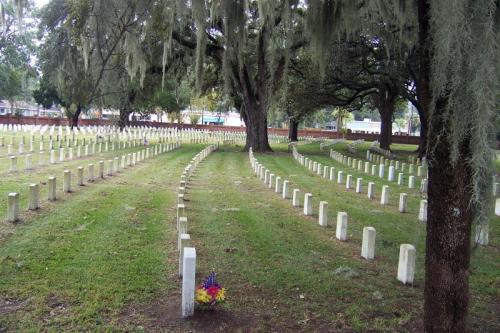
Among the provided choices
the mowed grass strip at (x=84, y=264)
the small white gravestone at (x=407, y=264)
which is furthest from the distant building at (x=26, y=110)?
the small white gravestone at (x=407, y=264)

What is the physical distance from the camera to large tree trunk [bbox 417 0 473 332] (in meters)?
3.79

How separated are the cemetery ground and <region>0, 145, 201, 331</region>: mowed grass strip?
15mm

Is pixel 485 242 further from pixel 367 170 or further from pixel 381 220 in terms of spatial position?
pixel 367 170

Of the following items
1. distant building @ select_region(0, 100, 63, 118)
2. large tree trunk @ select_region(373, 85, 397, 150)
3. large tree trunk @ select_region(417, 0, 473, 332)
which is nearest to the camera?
large tree trunk @ select_region(417, 0, 473, 332)

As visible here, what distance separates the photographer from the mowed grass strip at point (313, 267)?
477 centimetres

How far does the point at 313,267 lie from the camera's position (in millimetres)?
6203

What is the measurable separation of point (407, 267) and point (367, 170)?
42.0 feet

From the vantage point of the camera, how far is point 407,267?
5680mm

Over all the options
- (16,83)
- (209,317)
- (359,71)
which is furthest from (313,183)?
(16,83)

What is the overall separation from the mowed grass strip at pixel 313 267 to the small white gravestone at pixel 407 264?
0.12m

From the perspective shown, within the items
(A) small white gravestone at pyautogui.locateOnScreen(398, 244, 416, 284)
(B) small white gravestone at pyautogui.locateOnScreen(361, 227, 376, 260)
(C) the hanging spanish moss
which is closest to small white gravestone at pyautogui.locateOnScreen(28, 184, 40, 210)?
(B) small white gravestone at pyautogui.locateOnScreen(361, 227, 376, 260)

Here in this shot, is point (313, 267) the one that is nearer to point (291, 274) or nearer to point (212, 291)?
point (291, 274)

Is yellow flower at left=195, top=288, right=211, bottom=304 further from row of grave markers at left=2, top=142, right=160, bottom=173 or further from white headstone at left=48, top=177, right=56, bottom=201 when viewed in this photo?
row of grave markers at left=2, top=142, right=160, bottom=173

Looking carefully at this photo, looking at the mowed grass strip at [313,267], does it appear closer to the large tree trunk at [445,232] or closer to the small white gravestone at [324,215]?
the small white gravestone at [324,215]
